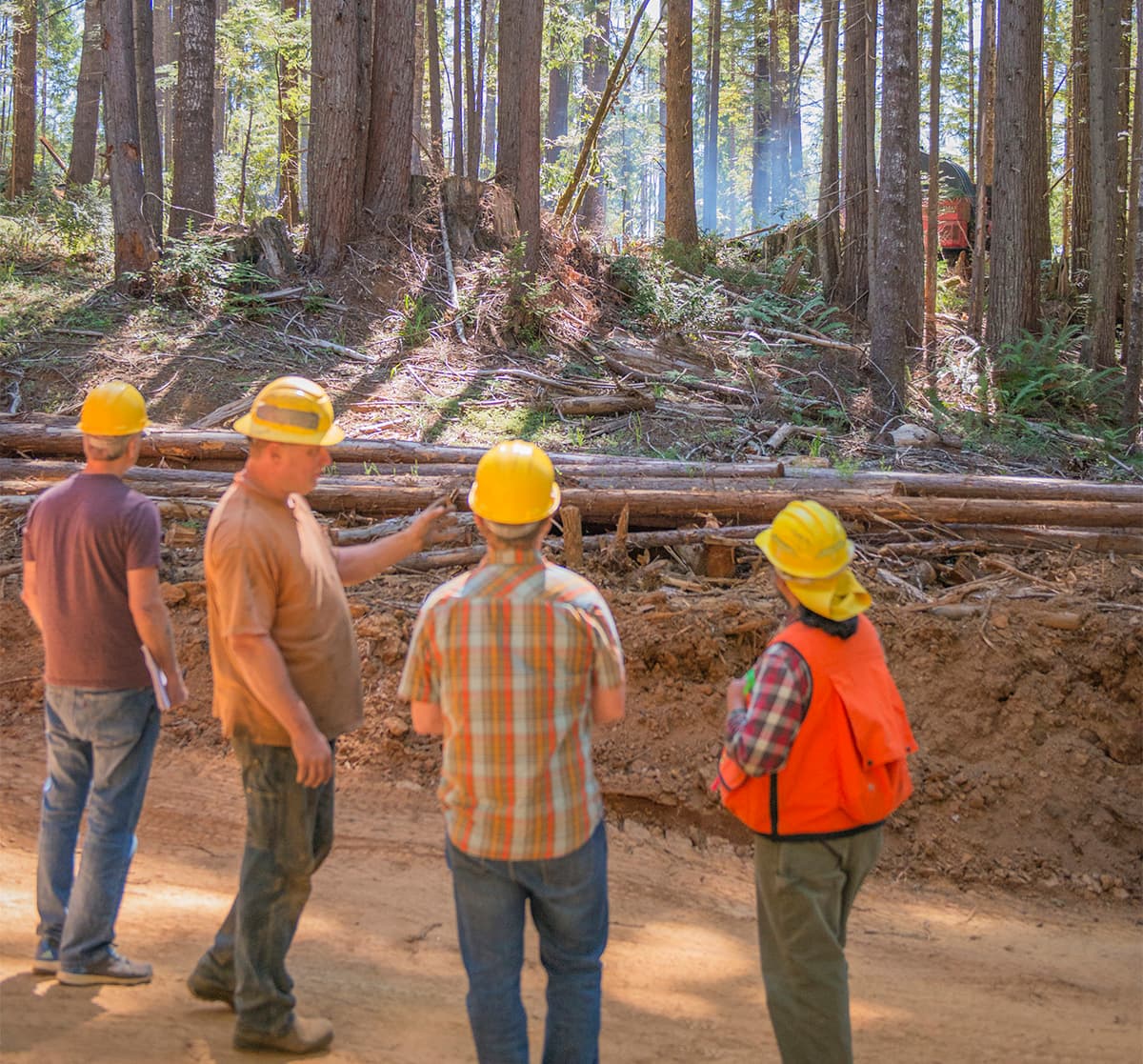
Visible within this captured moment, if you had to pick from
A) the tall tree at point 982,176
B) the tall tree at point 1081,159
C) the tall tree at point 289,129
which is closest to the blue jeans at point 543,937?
the tall tree at point 982,176

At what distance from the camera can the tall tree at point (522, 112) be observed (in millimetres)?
13477

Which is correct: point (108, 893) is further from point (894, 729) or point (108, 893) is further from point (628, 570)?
point (628, 570)

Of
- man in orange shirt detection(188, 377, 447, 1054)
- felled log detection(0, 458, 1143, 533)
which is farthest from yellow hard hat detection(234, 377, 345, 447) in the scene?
felled log detection(0, 458, 1143, 533)

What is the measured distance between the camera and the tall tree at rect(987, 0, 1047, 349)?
45.9 feet

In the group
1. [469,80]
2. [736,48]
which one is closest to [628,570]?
[469,80]

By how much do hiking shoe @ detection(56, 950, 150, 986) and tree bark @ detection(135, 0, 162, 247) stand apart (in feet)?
37.4

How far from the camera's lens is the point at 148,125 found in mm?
15242

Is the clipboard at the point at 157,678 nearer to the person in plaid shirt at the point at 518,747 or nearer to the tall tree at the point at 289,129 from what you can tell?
the person in plaid shirt at the point at 518,747

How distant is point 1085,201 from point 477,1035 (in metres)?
17.9

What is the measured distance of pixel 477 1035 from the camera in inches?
119

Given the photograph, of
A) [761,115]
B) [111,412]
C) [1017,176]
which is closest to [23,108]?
[1017,176]

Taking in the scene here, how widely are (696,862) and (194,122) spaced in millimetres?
13502

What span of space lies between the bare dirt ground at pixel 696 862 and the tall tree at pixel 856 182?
935 centimetres

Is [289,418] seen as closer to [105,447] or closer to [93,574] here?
[105,447]
